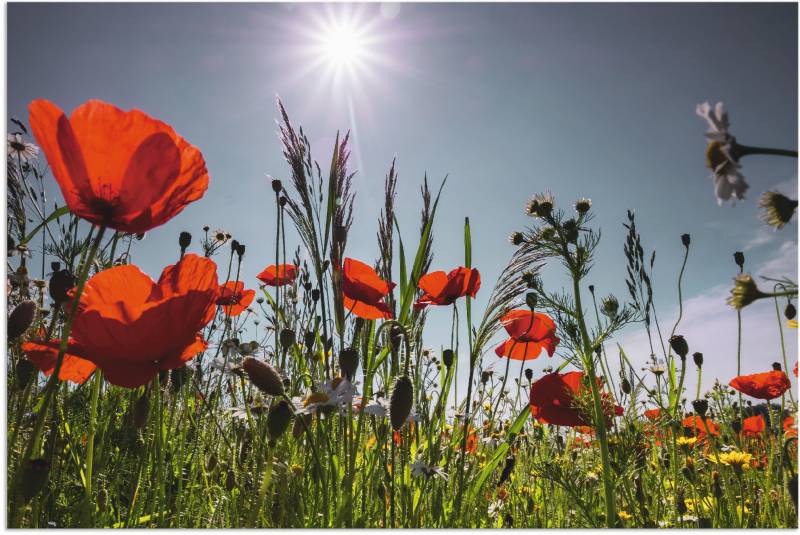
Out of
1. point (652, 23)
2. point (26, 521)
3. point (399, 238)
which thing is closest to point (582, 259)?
point (399, 238)

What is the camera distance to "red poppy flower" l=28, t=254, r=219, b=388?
0.78 meters

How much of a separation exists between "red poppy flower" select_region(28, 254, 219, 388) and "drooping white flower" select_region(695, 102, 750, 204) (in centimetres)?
78

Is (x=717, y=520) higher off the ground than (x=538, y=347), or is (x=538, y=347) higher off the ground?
(x=538, y=347)

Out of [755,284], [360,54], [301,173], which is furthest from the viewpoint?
[360,54]

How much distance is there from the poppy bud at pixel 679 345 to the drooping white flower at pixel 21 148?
7.39 feet

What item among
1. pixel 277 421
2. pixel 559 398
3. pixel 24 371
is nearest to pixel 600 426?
pixel 559 398

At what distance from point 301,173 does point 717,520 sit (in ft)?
5.22

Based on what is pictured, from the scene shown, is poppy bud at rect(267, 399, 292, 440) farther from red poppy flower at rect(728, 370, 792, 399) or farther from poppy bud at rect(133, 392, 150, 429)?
red poppy flower at rect(728, 370, 792, 399)

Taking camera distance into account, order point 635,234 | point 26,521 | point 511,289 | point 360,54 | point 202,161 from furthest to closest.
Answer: point 635,234 < point 360,54 < point 511,289 < point 26,521 < point 202,161

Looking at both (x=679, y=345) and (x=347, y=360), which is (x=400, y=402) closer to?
(x=347, y=360)

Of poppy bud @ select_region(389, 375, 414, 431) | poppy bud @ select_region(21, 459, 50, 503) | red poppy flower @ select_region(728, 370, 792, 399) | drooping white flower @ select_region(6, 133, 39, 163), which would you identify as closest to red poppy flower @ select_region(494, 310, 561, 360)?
poppy bud @ select_region(389, 375, 414, 431)

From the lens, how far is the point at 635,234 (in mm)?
1625

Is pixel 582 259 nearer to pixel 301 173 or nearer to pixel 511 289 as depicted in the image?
pixel 511 289

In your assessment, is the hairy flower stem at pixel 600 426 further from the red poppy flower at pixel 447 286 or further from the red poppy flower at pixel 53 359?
the red poppy flower at pixel 53 359
